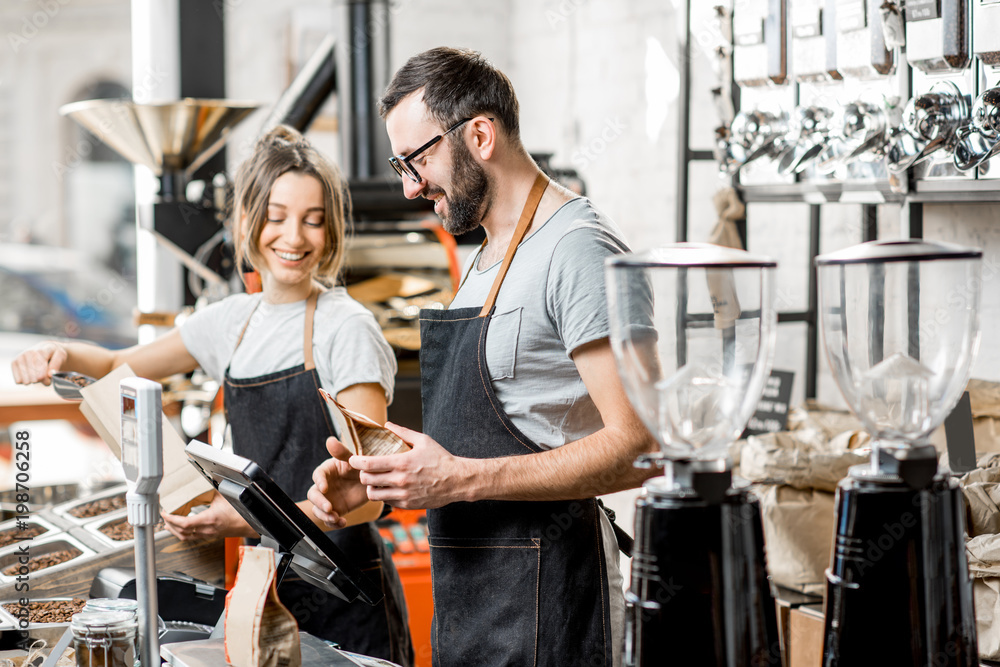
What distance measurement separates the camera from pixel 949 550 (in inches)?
39.3

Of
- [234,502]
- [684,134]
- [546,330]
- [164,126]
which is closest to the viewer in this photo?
[234,502]

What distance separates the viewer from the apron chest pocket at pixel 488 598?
5.14 feet

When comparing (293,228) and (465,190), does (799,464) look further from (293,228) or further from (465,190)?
(293,228)

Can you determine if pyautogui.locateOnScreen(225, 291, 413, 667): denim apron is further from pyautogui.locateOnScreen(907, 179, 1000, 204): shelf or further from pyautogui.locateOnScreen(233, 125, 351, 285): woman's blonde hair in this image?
pyautogui.locateOnScreen(907, 179, 1000, 204): shelf

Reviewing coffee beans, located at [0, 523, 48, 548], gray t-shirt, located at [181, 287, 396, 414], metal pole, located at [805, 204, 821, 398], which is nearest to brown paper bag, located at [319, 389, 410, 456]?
gray t-shirt, located at [181, 287, 396, 414]

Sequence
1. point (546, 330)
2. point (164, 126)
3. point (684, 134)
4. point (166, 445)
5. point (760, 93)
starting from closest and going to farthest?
point (546, 330)
point (166, 445)
point (760, 93)
point (684, 134)
point (164, 126)

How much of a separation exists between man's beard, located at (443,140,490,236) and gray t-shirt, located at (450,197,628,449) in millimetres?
111

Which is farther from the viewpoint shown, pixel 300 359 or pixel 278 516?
pixel 300 359

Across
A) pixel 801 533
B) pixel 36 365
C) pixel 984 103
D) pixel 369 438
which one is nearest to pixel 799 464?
pixel 801 533

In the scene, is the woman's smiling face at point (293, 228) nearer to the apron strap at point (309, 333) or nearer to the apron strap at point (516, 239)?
the apron strap at point (309, 333)

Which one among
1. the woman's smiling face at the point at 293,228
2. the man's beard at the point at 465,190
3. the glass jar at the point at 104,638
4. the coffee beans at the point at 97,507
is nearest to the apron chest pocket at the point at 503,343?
the man's beard at the point at 465,190

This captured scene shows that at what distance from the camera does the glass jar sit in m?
1.22

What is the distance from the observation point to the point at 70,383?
1856 millimetres

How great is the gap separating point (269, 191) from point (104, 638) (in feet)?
3.22
